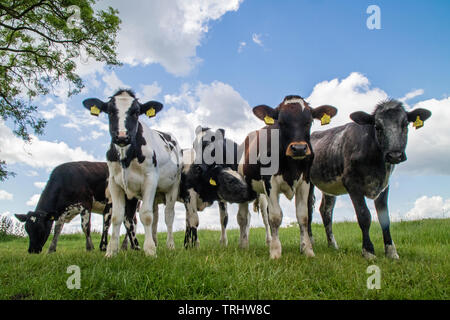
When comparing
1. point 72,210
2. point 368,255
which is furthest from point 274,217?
point 72,210

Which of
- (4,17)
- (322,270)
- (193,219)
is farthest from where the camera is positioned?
(4,17)

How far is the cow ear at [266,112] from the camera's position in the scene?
276 inches

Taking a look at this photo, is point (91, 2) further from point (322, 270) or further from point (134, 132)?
point (322, 270)

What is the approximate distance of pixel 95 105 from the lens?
6.94 metres

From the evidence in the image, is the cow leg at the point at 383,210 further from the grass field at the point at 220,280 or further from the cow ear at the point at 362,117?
the cow ear at the point at 362,117

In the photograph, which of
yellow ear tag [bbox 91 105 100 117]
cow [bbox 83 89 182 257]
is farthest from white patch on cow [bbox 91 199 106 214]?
yellow ear tag [bbox 91 105 100 117]

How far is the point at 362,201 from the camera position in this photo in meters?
7.08

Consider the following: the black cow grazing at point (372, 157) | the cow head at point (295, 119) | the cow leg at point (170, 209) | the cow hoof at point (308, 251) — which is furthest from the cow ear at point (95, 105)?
the black cow grazing at point (372, 157)

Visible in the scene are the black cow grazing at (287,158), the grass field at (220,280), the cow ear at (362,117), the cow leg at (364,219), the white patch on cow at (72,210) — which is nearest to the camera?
the grass field at (220,280)

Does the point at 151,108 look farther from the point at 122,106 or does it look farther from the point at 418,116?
the point at 418,116

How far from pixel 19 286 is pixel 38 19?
60.9 feet

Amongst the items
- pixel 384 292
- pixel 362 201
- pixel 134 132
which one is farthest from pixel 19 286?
pixel 362 201

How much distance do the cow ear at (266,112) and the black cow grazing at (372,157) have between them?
1767 millimetres

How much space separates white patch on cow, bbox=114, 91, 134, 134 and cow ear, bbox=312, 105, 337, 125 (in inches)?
147
